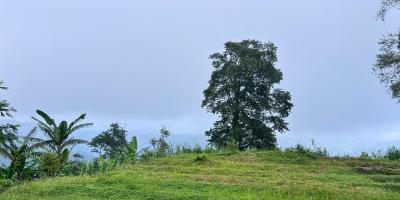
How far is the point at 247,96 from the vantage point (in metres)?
35.3

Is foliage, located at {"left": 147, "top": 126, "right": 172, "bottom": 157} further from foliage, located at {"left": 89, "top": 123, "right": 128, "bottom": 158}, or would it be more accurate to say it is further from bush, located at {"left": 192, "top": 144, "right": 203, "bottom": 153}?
foliage, located at {"left": 89, "top": 123, "right": 128, "bottom": 158}

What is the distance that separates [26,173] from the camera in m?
19.9

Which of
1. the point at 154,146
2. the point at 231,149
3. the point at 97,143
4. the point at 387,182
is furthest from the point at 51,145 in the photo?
the point at 97,143

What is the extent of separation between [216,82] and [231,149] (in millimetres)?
15065

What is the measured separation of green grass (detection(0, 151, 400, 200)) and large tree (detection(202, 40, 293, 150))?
16.4m

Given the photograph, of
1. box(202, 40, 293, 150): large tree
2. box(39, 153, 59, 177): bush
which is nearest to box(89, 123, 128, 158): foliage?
box(202, 40, 293, 150): large tree

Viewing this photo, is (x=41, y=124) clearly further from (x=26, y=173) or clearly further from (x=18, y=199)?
(x=18, y=199)

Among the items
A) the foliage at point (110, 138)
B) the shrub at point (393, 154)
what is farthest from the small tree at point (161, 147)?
the foliage at point (110, 138)

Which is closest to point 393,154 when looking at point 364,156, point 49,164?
point 364,156

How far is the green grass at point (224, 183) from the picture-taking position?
1111cm

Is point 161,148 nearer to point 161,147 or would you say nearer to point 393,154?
point 161,147

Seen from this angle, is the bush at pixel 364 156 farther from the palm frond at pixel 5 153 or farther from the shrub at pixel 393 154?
the palm frond at pixel 5 153

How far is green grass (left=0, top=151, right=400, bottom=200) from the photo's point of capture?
1111 centimetres

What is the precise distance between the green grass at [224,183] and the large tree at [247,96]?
16.4 m
